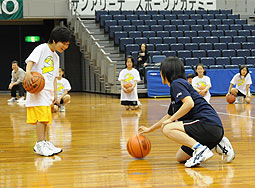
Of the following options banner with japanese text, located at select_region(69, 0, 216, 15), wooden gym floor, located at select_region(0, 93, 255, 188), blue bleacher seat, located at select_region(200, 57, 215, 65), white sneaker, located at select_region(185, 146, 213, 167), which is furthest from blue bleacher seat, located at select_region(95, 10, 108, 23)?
white sneaker, located at select_region(185, 146, 213, 167)

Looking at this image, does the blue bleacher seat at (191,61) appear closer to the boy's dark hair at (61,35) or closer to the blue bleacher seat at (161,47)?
the blue bleacher seat at (161,47)

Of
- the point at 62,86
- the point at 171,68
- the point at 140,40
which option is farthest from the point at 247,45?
the point at 171,68

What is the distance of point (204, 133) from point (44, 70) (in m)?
1.82

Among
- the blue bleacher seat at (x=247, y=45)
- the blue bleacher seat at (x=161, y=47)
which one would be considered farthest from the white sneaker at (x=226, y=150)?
the blue bleacher seat at (x=247, y=45)

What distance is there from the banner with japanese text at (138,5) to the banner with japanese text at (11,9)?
2.03 m

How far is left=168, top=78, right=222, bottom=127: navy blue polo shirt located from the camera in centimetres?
427

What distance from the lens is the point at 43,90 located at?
5.14 meters

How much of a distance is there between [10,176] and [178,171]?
1324mm

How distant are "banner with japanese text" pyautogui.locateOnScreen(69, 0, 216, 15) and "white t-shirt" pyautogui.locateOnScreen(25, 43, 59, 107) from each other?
1507 cm

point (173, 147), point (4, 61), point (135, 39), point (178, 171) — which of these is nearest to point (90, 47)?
point (135, 39)

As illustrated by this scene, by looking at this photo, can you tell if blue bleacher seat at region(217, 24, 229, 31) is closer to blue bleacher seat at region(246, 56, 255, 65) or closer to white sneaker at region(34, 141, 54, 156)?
blue bleacher seat at region(246, 56, 255, 65)

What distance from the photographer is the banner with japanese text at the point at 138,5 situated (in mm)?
20328

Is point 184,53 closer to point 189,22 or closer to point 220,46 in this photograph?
point 220,46

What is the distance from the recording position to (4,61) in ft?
81.8
